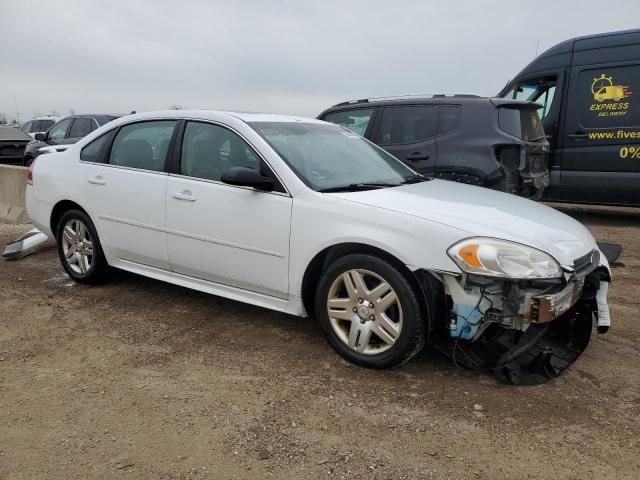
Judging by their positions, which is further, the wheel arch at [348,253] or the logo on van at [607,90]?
the logo on van at [607,90]

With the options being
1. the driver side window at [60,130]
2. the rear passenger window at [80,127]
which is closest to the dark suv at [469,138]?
the rear passenger window at [80,127]

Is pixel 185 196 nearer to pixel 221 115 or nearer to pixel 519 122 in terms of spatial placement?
pixel 221 115

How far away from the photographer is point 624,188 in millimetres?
7703

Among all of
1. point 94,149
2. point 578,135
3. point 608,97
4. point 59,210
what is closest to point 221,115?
point 94,149

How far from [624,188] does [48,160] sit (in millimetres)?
7236

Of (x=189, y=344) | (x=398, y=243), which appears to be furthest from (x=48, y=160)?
(x=398, y=243)

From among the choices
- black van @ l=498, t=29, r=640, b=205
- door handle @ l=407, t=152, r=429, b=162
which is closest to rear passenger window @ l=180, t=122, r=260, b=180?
door handle @ l=407, t=152, r=429, b=162

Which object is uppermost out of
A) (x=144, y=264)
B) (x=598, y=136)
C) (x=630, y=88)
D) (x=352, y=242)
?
(x=630, y=88)

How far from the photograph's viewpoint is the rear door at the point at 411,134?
643 centimetres

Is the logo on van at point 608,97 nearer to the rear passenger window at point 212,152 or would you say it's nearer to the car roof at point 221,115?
the car roof at point 221,115

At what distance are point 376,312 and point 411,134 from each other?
3908mm

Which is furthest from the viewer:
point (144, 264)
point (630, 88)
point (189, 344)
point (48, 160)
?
point (630, 88)

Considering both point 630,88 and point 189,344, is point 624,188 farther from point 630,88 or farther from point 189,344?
point 189,344

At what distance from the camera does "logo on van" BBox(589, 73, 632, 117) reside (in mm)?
7652
